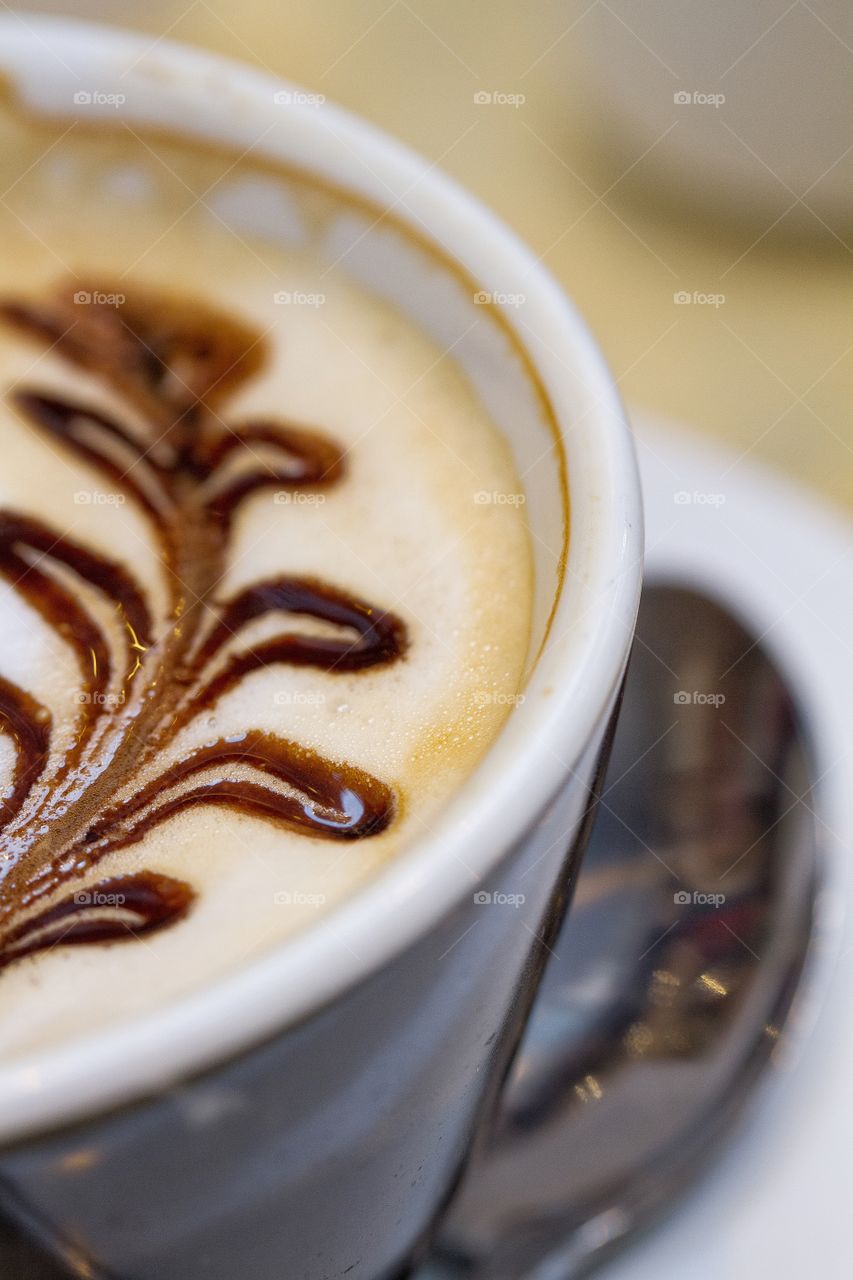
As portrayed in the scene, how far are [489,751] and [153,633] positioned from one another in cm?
26

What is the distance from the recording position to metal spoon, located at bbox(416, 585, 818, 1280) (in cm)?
82

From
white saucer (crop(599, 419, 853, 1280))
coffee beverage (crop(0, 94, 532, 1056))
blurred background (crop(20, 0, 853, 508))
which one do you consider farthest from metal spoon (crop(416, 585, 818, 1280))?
blurred background (crop(20, 0, 853, 508))

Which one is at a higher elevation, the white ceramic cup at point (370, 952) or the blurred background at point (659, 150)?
the blurred background at point (659, 150)

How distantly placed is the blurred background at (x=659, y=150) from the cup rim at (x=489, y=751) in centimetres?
54

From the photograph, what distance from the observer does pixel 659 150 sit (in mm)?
1477

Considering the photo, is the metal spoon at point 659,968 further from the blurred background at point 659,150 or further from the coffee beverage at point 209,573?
the blurred background at point 659,150

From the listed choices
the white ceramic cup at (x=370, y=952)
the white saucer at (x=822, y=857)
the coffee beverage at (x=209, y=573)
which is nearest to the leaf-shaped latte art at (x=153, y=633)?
the coffee beverage at (x=209, y=573)

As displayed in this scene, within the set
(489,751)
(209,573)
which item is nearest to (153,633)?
(209,573)

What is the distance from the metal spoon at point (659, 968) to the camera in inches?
32.4

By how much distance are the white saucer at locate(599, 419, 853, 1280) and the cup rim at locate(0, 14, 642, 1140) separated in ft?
1.45

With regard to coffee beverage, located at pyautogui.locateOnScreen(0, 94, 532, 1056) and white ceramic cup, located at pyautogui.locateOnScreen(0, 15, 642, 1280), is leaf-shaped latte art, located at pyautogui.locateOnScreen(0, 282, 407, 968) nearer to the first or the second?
coffee beverage, located at pyautogui.locateOnScreen(0, 94, 532, 1056)

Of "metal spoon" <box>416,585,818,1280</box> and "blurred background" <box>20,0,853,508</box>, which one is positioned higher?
"blurred background" <box>20,0,853,508</box>

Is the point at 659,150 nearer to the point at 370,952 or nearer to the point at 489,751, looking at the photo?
the point at 489,751

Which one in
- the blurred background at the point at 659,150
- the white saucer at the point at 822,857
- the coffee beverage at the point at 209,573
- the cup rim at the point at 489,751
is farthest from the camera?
the blurred background at the point at 659,150
